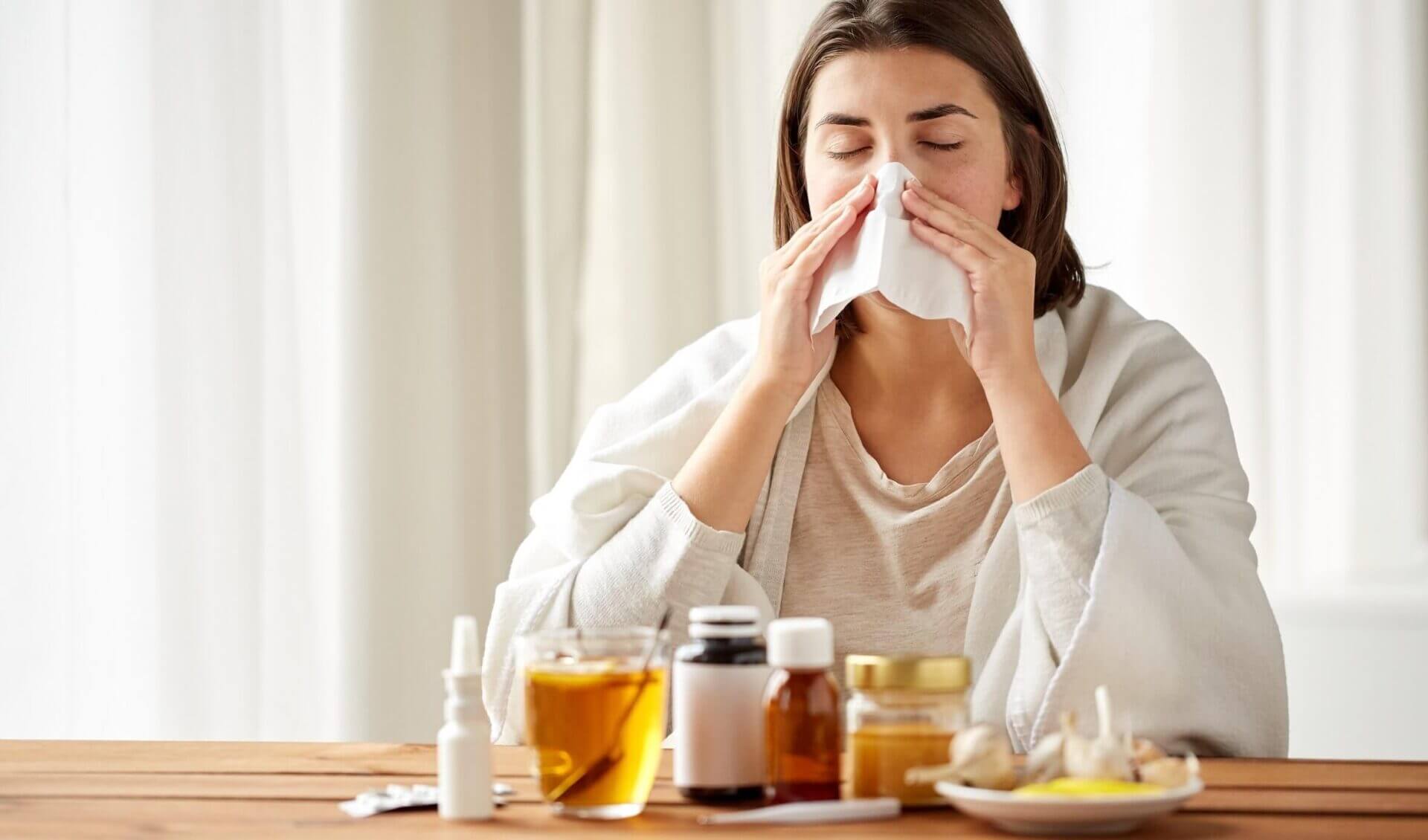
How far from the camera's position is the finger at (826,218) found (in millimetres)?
1519

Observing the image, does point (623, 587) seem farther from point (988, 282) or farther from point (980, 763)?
point (980, 763)

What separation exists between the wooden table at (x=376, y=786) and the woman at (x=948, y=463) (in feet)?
0.74

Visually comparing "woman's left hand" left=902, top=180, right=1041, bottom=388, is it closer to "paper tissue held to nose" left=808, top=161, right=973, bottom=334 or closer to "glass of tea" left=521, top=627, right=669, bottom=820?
"paper tissue held to nose" left=808, top=161, right=973, bottom=334

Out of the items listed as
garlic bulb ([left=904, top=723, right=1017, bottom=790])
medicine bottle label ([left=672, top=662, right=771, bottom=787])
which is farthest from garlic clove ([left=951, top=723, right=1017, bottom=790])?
medicine bottle label ([left=672, top=662, right=771, bottom=787])

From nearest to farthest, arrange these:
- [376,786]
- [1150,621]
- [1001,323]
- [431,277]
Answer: [376,786] < [1150,621] < [1001,323] < [431,277]

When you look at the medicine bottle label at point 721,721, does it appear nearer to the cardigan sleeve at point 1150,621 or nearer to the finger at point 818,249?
the cardigan sleeve at point 1150,621

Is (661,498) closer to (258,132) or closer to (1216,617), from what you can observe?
(1216,617)

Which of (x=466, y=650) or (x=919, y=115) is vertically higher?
(x=919, y=115)

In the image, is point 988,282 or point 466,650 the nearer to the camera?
point 466,650

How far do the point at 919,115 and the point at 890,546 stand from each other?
1.55 ft

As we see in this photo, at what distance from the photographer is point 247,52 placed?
7.59 feet

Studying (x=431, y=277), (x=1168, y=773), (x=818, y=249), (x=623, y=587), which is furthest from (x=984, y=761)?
(x=431, y=277)

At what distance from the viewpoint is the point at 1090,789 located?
2.76 feet

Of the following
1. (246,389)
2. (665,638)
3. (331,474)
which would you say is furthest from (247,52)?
(665,638)
